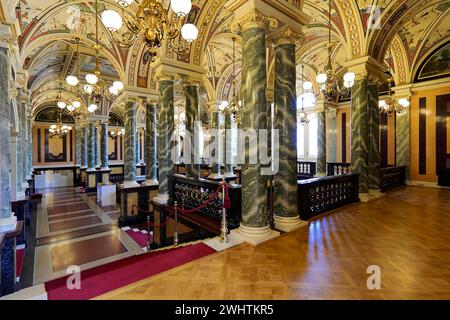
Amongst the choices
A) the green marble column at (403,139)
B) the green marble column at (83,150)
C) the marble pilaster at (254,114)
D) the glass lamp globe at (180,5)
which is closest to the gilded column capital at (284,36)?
the marble pilaster at (254,114)

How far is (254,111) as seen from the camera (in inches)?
151

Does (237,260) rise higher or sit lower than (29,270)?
higher

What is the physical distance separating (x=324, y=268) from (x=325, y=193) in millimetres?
3061

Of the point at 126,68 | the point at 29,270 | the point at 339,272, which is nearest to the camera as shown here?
the point at 339,272

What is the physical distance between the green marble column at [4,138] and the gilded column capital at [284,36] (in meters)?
5.62

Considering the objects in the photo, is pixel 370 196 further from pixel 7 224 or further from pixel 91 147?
pixel 91 147

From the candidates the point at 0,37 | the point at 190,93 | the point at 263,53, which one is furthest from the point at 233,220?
the point at 0,37

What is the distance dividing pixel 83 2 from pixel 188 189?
6.66 m

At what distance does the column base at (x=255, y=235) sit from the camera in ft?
12.3

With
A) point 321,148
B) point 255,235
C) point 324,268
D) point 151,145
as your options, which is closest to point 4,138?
point 151,145

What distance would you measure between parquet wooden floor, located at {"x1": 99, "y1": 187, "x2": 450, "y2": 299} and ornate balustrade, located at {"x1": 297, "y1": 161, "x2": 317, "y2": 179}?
8.40 metres

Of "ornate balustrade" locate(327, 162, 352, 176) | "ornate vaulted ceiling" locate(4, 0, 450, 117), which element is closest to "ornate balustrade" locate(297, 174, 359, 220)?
"ornate vaulted ceiling" locate(4, 0, 450, 117)

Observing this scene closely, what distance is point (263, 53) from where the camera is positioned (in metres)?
3.89
